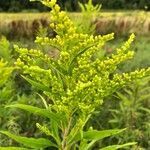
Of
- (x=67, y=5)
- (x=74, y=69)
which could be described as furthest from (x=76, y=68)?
(x=67, y=5)

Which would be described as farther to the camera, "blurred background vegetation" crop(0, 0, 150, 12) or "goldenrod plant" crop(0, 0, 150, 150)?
"blurred background vegetation" crop(0, 0, 150, 12)

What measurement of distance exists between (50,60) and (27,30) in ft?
38.5

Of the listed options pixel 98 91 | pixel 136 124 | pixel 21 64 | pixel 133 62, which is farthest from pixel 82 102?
pixel 133 62

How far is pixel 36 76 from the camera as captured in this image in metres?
4.48

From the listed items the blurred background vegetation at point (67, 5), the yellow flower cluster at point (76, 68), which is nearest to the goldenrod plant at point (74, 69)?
the yellow flower cluster at point (76, 68)

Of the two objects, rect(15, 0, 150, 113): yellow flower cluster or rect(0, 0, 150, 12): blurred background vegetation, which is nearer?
rect(15, 0, 150, 113): yellow flower cluster

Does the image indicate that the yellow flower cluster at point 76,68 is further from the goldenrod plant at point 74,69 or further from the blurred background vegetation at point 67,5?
the blurred background vegetation at point 67,5

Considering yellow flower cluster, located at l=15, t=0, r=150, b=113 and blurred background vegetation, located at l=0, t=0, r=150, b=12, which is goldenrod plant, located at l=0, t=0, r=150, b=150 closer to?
yellow flower cluster, located at l=15, t=0, r=150, b=113

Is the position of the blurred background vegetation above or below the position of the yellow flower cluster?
below

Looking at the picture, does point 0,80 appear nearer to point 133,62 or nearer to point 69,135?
point 69,135

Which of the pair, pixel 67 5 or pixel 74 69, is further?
pixel 67 5

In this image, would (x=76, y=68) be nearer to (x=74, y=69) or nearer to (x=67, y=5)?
(x=74, y=69)

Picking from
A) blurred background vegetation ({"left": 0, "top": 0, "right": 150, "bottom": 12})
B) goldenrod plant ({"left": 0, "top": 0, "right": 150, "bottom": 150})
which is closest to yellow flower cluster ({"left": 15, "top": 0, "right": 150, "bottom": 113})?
goldenrod plant ({"left": 0, "top": 0, "right": 150, "bottom": 150})

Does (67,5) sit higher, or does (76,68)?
(76,68)
